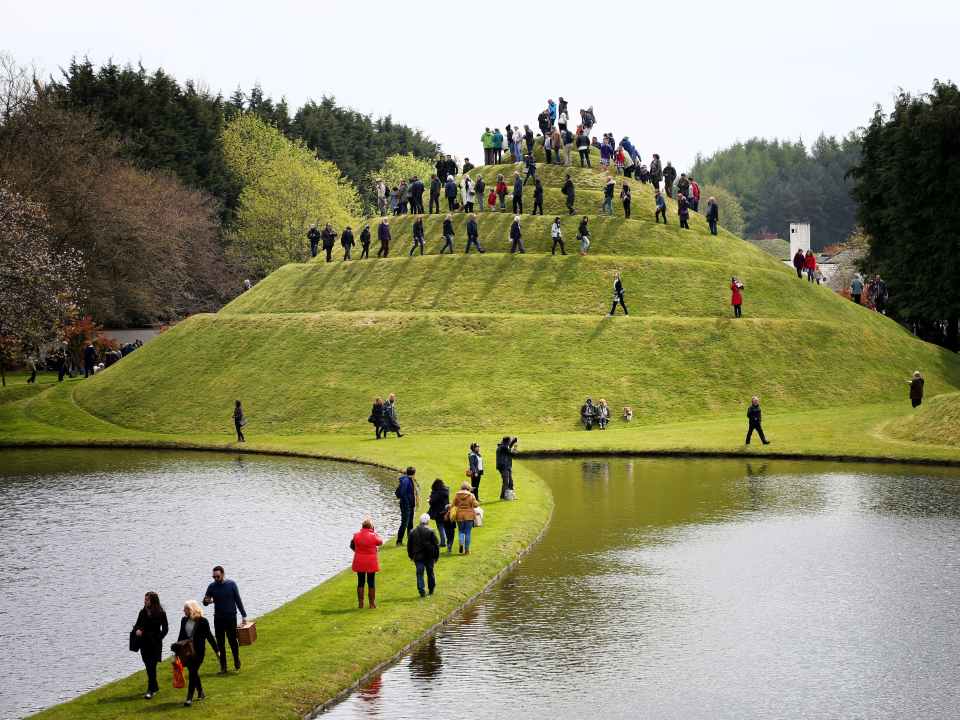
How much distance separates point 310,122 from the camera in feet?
454

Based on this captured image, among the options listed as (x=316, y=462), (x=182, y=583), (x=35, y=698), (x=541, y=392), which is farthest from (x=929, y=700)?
(x=541, y=392)

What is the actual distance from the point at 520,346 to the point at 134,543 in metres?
31.1

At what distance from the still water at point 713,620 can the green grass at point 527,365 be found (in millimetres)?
8240

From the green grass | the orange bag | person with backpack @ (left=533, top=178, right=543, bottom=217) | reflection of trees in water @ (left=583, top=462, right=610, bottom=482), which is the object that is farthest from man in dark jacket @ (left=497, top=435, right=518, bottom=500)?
person with backpack @ (left=533, top=178, right=543, bottom=217)

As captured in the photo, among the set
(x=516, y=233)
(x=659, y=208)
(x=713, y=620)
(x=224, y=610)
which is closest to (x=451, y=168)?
(x=516, y=233)

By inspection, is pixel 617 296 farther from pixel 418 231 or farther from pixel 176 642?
pixel 176 642

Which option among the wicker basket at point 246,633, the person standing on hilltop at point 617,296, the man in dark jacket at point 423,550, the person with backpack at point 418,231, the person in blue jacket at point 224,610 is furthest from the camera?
the person with backpack at point 418,231

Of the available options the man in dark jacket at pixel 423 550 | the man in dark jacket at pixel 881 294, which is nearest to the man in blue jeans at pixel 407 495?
the man in dark jacket at pixel 423 550

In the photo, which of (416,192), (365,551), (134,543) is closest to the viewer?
(365,551)

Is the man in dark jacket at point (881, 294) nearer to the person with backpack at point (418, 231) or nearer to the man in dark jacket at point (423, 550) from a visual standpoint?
the person with backpack at point (418, 231)

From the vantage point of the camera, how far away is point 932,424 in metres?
38.8

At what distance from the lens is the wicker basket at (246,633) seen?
51.9ft

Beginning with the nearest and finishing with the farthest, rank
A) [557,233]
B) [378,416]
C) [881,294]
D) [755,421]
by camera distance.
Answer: [755,421] < [378,416] < [557,233] < [881,294]

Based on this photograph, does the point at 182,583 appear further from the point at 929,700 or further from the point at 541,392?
the point at 541,392
